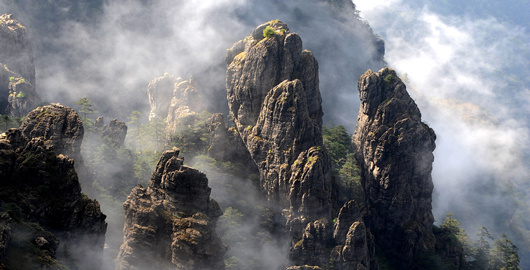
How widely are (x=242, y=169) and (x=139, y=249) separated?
37.7 metres

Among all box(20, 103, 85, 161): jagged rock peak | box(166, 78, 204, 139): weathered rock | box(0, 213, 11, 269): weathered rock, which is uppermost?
box(166, 78, 204, 139): weathered rock

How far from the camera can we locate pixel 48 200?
5981 centimetres

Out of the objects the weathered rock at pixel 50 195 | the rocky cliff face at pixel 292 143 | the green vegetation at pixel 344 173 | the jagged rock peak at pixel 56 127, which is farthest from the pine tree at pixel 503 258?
the weathered rock at pixel 50 195

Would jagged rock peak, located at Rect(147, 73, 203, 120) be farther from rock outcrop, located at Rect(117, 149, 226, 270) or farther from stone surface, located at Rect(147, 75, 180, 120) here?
rock outcrop, located at Rect(117, 149, 226, 270)

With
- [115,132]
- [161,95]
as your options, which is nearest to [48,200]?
[115,132]

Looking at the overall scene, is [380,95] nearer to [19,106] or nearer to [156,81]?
[156,81]

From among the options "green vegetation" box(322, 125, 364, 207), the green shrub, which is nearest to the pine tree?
"green vegetation" box(322, 125, 364, 207)

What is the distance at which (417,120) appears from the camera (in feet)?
399

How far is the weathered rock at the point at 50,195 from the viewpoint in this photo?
190ft

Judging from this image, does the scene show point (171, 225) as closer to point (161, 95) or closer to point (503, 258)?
point (161, 95)

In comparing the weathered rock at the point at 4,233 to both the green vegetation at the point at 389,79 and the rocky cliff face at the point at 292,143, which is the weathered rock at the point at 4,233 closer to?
the rocky cliff face at the point at 292,143

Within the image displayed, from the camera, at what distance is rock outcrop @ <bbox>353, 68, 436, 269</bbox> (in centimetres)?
11981

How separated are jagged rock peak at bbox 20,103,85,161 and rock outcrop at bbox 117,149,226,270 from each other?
10751mm

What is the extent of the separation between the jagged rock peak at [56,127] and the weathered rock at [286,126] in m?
37.4
